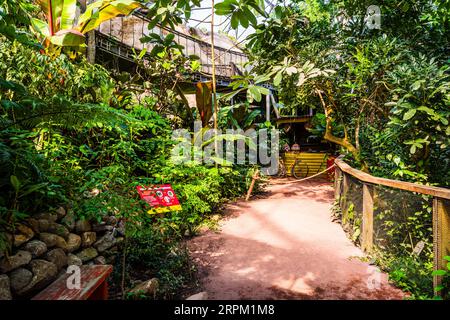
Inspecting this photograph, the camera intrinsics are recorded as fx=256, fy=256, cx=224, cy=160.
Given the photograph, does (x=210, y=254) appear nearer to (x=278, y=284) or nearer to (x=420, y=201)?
(x=278, y=284)

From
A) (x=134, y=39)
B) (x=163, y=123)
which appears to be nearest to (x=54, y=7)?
(x=163, y=123)

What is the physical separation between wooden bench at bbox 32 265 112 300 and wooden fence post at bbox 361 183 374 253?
10.3ft

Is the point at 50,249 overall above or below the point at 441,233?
below

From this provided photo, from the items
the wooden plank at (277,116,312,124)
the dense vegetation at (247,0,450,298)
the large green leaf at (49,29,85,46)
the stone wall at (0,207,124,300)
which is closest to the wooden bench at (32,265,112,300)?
the stone wall at (0,207,124,300)

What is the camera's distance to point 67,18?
394 centimetres

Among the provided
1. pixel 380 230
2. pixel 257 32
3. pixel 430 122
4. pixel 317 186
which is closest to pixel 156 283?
pixel 380 230

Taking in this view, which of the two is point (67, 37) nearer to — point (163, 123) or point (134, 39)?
point (163, 123)

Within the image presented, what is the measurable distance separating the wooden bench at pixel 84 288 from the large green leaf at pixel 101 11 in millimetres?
3720

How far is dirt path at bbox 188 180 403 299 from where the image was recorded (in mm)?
2619

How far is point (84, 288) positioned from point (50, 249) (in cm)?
75

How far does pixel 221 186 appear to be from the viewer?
6250 millimetres

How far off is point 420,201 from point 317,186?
553cm

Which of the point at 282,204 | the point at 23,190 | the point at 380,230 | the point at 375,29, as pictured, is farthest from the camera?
the point at 282,204

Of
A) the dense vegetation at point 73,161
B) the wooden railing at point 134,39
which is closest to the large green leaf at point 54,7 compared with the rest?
the dense vegetation at point 73,161
